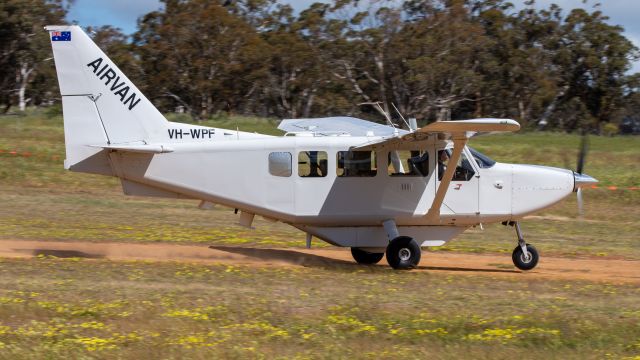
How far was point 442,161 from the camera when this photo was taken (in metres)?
16.4

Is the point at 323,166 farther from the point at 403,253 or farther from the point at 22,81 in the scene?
the point at 22,81


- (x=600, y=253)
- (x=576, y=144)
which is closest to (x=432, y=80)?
(x=576, y=144)

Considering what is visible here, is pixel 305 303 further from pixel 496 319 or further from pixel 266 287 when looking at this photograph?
pixel 496 319

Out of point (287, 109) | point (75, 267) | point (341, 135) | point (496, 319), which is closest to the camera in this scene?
point (496, 319)

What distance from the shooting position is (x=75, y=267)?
576 inches

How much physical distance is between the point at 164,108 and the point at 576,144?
2754cm

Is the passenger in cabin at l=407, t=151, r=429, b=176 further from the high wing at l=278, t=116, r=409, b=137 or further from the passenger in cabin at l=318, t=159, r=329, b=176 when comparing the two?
the passenger in cabin at l=318, t=159, r=329, b=176

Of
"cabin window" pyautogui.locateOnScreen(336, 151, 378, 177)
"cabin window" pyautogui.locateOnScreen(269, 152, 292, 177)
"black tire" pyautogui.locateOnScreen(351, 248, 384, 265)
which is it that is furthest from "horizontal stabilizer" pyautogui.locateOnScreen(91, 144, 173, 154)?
"black tire" pyautogui.locateOnScreen(351, 248, 384, 265)

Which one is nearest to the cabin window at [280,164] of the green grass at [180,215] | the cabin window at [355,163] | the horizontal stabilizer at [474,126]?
the cabin window at [355,163]

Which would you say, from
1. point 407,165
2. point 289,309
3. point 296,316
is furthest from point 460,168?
point 296,316

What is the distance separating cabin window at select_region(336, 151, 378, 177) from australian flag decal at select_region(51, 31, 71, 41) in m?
4.98

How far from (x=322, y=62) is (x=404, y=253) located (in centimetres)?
4274

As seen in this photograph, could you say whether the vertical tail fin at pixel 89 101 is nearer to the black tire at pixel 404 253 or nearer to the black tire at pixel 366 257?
the black tire at pixel 366 257

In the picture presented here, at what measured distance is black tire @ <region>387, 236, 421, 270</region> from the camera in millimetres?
15867
